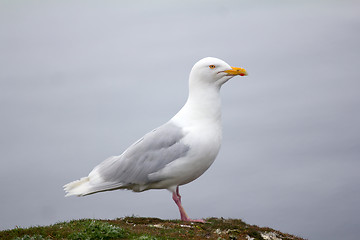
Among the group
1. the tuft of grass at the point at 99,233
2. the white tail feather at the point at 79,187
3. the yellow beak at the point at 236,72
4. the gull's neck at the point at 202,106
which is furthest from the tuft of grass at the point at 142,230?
the yellow beak at the point at 236,72

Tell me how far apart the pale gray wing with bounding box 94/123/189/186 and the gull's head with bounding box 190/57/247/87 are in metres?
1.46

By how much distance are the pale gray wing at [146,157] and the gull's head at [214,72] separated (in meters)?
1.46

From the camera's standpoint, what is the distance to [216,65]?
45.1 ft

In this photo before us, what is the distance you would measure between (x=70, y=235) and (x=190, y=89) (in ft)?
15.9

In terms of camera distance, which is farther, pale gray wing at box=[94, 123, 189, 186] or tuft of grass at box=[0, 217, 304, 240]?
pale gray wing at box=[94, 123, 189, 186]

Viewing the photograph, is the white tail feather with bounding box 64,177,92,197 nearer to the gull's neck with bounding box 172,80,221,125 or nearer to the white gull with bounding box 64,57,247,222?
the white gull with bounding box 64,57,247,222

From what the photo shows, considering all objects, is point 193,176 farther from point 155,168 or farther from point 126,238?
point 126,238

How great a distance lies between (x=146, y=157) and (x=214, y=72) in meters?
2.81

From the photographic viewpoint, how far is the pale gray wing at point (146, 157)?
13453mm

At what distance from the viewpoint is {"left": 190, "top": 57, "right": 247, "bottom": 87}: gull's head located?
45.1 feet

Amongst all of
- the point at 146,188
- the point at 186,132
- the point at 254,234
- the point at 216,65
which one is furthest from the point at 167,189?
the point at 216,65

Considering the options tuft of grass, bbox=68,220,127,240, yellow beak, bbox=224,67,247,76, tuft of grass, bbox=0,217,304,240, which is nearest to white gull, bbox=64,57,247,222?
yellow beak, bbox=224,67,247,76

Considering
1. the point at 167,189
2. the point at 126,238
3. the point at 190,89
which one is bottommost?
the point at 126,238

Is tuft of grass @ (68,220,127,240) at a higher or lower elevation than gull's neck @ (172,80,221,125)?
lower
